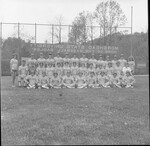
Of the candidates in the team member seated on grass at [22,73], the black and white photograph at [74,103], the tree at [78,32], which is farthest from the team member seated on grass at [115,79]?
the tree at [78,32]

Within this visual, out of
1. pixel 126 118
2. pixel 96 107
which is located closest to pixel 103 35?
pixel 96 107

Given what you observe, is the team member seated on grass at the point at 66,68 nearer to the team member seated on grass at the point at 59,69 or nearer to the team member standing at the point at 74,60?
the team member seated on grass at the point at 59,69

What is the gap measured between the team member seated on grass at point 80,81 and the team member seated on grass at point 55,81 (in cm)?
78

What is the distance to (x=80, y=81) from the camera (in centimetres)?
1354

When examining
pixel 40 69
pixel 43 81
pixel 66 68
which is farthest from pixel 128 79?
pixel 40 69

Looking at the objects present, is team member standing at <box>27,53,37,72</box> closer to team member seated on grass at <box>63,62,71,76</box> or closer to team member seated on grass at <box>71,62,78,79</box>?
team member seated on grass at <box>63,62,71,76</box>

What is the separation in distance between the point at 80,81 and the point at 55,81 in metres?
1.16

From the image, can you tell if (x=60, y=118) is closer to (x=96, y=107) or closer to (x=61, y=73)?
(x=96, y=107)

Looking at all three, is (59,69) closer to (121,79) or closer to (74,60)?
(74,60)

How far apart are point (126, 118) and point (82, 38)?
1575 centimetres

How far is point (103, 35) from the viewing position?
22422 millimetres

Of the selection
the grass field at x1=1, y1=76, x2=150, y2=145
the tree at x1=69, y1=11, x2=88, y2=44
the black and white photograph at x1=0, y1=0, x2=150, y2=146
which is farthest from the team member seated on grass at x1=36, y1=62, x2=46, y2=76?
the tree at x1=69, y1=11, x2=88, y2=44

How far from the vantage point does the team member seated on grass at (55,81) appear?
13.3m

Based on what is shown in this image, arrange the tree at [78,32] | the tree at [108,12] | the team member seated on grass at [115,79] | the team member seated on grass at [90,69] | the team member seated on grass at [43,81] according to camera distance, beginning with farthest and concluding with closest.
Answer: the tree at [78,32] → the team member seated on grass at [115,79] → the team member seated on grass at [90,69] → the team member seated on grass at [43,81] → the tree at [108,12]
